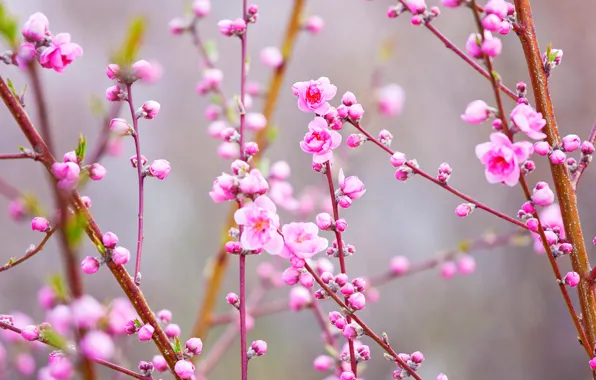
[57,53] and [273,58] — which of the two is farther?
[273,58]

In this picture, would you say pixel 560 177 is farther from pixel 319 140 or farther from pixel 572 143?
pixel 319 140

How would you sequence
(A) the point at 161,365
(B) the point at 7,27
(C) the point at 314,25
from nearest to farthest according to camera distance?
(B) the point at 7,27, (A) the point at 161,365, (C) the point at 314,25

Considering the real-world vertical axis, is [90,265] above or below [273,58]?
below

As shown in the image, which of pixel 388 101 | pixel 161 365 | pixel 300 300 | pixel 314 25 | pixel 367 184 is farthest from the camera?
pixel 367 184

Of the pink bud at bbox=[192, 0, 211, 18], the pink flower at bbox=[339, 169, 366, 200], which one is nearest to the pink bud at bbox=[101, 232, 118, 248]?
the pink flower at bbox=[339, 169, 366, 200]

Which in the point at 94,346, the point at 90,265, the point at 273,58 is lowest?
the point at 94,346

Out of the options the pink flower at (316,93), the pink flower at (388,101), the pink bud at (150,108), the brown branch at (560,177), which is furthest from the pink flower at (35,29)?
the pink flower at (388,101)

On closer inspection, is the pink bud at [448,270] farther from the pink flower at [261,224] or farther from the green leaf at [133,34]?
the green leaf at [133,34]

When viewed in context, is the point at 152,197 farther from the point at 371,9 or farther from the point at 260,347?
the point at 260,347

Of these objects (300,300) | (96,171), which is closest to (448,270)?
(300,300)

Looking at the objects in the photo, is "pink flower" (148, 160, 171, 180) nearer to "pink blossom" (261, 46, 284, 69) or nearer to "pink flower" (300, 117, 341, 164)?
"pink flower" (300, 117, 341, 164)
